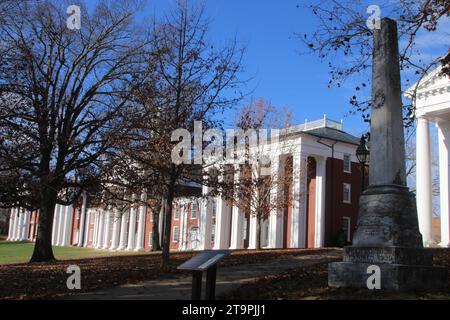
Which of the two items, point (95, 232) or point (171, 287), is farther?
point (95, 232)

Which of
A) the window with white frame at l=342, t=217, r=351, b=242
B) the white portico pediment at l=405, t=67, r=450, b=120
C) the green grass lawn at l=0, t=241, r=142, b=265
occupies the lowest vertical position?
the green grass lawn at l=0, t=241, r=142, b=265

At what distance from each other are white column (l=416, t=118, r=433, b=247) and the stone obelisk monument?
832 inches

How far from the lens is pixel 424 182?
100 ft

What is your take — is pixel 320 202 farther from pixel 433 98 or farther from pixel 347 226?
pixel 433 98

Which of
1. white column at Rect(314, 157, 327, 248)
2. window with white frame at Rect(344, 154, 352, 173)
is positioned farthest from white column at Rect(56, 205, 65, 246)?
window with white frame at Rect(344, 154, 352, 173)

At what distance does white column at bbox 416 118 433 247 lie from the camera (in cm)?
2989

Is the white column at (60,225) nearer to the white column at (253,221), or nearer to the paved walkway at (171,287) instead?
the white column at (253,221)

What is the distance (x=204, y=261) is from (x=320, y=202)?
122 ft

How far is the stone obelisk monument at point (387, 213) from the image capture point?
8.94 m

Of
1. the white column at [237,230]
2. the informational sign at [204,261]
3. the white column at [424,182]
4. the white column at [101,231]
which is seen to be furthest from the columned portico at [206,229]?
the informational sign at [204,261]

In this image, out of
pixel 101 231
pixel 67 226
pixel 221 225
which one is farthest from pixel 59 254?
pixel 67 226

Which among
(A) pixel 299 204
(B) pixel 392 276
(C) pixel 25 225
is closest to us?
(B) pixel 392 276

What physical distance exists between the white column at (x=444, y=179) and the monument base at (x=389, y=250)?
845 inches

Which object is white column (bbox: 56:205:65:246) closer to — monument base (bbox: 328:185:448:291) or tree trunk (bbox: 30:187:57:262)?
tree trunk (bbox: 30:187:57:262)
